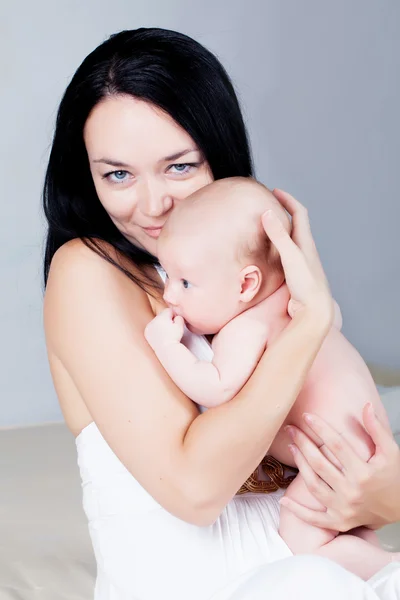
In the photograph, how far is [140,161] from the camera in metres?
1.79

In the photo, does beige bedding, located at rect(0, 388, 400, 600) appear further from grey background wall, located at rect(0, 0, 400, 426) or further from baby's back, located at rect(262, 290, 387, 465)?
baby's back, located at rect(262, 290, 387, 465)

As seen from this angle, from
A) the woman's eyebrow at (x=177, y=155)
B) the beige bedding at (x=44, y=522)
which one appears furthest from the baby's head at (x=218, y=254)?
the beige bedding at (x=44, y=522)

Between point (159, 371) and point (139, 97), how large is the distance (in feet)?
1.72

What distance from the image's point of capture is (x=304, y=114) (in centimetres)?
418

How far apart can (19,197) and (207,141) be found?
84.3 inches

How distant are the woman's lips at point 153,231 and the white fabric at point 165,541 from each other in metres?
0.25

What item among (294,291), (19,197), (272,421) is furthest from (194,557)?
(19,197)

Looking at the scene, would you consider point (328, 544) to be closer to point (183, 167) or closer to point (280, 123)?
point (183, 167)

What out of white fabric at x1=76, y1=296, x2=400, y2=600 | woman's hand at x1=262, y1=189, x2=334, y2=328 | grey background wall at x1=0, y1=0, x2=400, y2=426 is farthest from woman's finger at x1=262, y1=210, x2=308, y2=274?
grey background wall at x1=0, y1=0, x2=400, y2=426

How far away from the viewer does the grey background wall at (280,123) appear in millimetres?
3766

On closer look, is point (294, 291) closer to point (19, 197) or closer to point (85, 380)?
point (85, 380)

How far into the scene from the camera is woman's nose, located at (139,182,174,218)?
1819 millimetres

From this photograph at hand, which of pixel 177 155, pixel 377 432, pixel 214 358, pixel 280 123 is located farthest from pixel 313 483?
pixel 280 123

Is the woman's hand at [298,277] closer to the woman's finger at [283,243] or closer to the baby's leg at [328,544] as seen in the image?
the woman's finger at [283,243]
